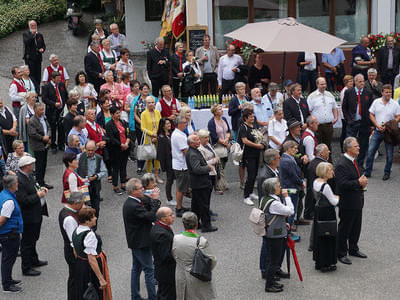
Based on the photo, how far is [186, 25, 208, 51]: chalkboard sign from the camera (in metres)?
19.0

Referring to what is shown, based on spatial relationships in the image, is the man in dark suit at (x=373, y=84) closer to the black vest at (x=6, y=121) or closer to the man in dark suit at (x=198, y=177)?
the man in dark suit at (x=198, y=177)

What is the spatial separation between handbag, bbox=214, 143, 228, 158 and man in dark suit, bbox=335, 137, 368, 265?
3.51m

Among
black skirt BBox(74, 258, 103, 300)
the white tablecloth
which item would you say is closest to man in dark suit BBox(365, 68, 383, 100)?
the white tablecloth

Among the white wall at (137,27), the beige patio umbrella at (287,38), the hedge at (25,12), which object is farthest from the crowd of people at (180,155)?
the hedge at (25,12)

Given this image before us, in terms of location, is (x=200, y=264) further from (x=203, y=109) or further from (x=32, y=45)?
(x=32, y=45)

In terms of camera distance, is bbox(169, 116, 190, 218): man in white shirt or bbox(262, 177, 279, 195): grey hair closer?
bbox(262, 177, 279, 195): grey hair

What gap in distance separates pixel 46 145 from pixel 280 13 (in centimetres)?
959

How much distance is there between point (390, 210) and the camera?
12.4 meters

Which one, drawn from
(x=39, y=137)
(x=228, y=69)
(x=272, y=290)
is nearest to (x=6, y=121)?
(x=39, y=137)

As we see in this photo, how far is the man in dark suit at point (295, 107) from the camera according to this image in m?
13.9

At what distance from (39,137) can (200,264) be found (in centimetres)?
651

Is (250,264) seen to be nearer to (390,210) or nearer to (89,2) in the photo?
(390,210)

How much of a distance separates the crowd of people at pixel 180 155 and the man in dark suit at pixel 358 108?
0.08ft

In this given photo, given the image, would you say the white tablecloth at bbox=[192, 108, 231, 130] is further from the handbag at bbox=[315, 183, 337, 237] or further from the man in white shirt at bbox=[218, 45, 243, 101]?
the handbag at bbox=[315, 183, 337, 237]
